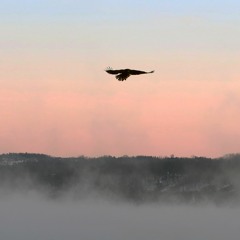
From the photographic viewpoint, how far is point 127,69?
24.5 meters

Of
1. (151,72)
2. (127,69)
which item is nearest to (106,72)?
(127,69)

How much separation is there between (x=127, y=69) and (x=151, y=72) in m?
2.50

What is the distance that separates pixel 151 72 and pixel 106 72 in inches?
105

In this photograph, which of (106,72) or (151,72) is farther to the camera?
(106,72)

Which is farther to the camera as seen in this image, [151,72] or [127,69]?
[127,69]

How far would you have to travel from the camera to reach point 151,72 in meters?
22.1

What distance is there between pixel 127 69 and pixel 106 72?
842 mm

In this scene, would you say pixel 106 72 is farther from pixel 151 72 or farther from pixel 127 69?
pixel 151 72

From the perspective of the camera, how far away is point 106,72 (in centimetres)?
2425
